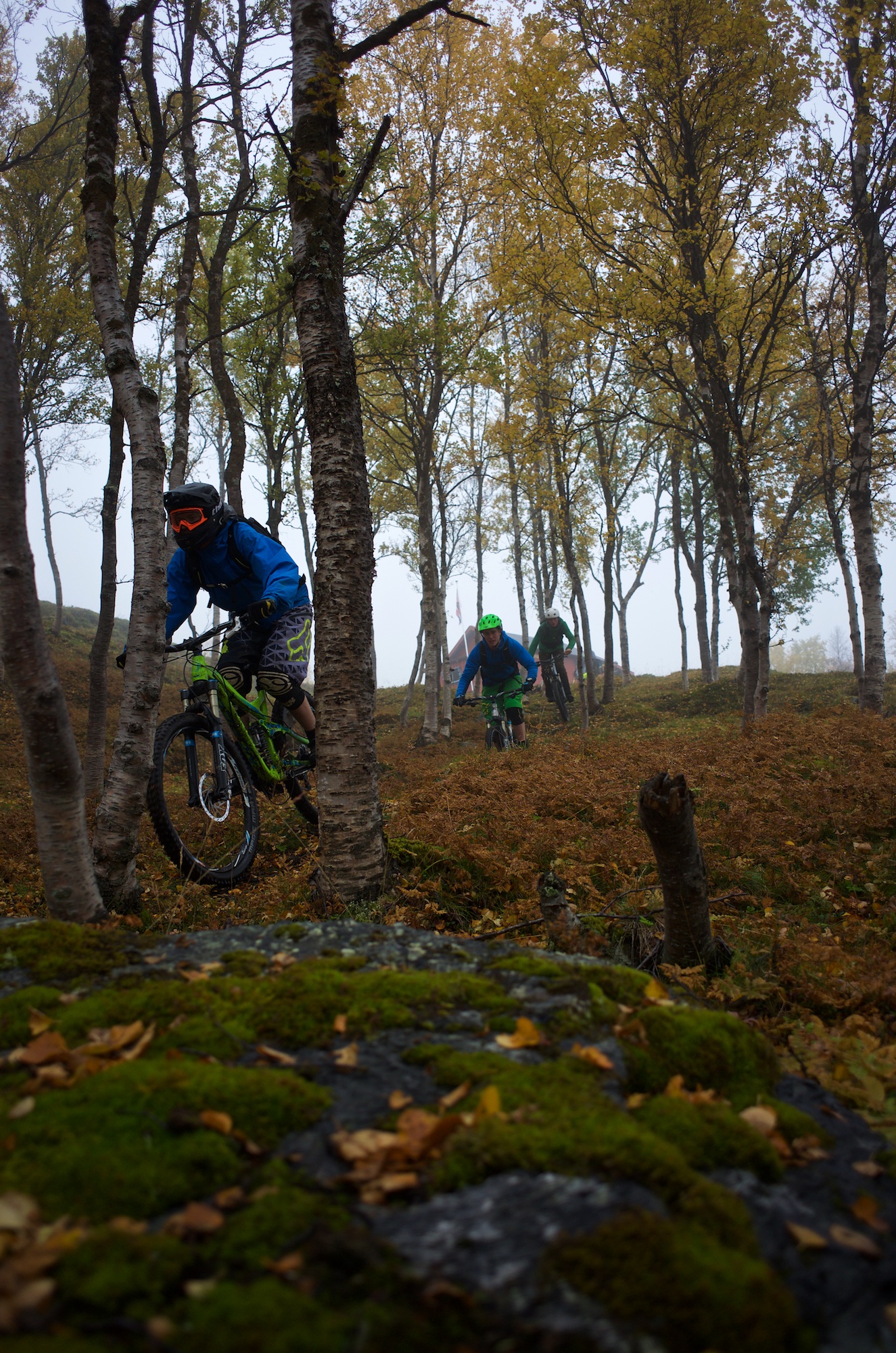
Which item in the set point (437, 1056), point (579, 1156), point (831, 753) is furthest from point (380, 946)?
point (831, 753)

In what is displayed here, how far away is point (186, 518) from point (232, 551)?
1.44 feet

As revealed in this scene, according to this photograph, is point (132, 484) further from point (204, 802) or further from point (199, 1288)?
point (199, 1288)

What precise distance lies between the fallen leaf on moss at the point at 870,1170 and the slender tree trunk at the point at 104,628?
27.2ft

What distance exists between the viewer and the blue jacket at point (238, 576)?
17.1ft

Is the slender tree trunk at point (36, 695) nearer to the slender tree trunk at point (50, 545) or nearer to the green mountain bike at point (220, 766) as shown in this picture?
the green mountain bike at point (220, 766)

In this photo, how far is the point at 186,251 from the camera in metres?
8.70

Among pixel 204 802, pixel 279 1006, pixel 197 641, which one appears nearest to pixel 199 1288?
pixel 279 1006

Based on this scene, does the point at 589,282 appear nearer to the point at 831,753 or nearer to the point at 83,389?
the point at 831,753

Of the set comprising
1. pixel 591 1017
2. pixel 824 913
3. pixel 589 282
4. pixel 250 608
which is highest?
pixel 589 282

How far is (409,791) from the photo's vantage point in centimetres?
751

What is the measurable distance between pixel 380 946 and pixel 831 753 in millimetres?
5775

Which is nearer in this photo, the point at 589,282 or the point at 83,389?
the point at 589,282

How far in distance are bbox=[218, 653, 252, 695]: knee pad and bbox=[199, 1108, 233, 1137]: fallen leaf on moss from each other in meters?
4.01

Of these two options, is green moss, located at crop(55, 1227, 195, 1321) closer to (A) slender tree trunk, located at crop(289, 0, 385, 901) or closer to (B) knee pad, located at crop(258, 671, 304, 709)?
(A) slender tree trunk, located at crop(289, 0, 385, 901)
